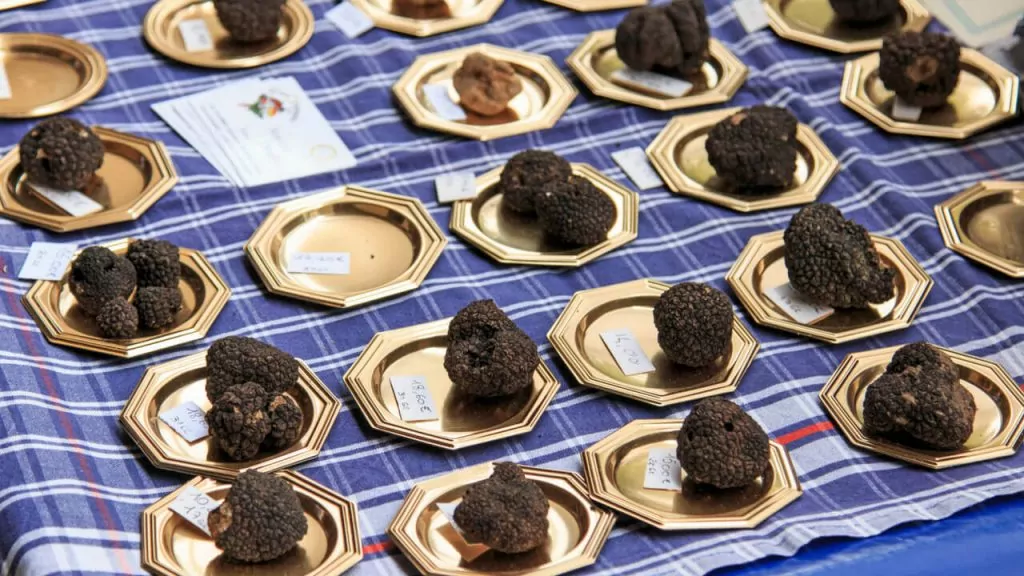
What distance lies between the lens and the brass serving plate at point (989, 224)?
2.47 meters

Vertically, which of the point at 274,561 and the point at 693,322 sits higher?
the point at 693,322

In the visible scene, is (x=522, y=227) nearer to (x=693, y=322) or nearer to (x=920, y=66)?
(x=693, y=322)

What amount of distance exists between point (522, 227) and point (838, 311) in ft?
2.16

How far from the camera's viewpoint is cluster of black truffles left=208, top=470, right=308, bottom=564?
174 cm

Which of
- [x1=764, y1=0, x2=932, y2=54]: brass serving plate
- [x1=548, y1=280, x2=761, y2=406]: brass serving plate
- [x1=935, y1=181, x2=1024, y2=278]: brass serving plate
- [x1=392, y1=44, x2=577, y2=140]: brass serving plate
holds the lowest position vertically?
[x1=548, y1=280, x2=761, y2=406]: brass serving plate

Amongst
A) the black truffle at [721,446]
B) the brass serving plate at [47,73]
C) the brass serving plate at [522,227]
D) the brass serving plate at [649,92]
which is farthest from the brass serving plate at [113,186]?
the black truffle at [721,446]

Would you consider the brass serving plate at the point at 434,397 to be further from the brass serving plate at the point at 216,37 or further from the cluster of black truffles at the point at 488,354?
the brass serving plate at the point at 216,37

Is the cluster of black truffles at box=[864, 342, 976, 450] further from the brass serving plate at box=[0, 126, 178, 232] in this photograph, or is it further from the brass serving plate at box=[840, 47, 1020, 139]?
the brass serving plate at box=[0, 126, 178, 232]

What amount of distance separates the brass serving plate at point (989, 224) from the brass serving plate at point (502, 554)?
3.51 feet

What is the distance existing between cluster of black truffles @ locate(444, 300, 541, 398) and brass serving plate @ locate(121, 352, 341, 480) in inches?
8.8

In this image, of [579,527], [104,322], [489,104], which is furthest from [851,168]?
[104,322]

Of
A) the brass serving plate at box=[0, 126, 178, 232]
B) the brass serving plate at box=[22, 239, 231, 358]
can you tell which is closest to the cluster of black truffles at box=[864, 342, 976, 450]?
the brass serving plate at box=[22, 239, 231, 358]

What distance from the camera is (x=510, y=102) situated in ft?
9.48

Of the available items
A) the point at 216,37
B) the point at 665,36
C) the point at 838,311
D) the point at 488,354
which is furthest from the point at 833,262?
the point at 216,37
